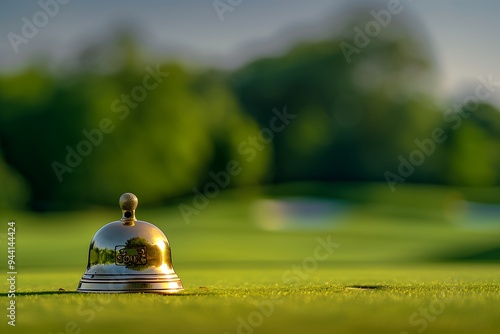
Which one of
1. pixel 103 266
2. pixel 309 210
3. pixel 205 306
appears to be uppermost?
pixel 309 210

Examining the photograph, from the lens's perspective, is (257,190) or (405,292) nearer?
(405,292)

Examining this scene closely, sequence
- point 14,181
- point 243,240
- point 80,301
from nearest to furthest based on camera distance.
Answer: point 80,301 < point 243,240 < point 14,181

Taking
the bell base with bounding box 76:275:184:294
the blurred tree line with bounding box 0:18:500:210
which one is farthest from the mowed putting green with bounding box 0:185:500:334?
the blurred tree line with bounding box 0:18:500:210

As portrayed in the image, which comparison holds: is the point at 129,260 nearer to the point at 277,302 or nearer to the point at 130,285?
the point at 130,285

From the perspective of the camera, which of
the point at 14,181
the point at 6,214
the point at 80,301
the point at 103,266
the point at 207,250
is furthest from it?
the point at 14,181

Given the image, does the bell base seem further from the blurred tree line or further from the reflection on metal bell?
the blurred tree line

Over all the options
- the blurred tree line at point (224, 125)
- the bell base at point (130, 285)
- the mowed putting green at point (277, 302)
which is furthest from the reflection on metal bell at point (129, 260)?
the blurred tree line at point (224, 125)

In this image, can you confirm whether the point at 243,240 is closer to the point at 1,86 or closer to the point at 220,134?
the point at 220,134

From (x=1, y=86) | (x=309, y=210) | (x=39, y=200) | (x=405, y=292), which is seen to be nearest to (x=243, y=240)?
(x=309, y=210)

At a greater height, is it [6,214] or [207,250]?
[6,214]
